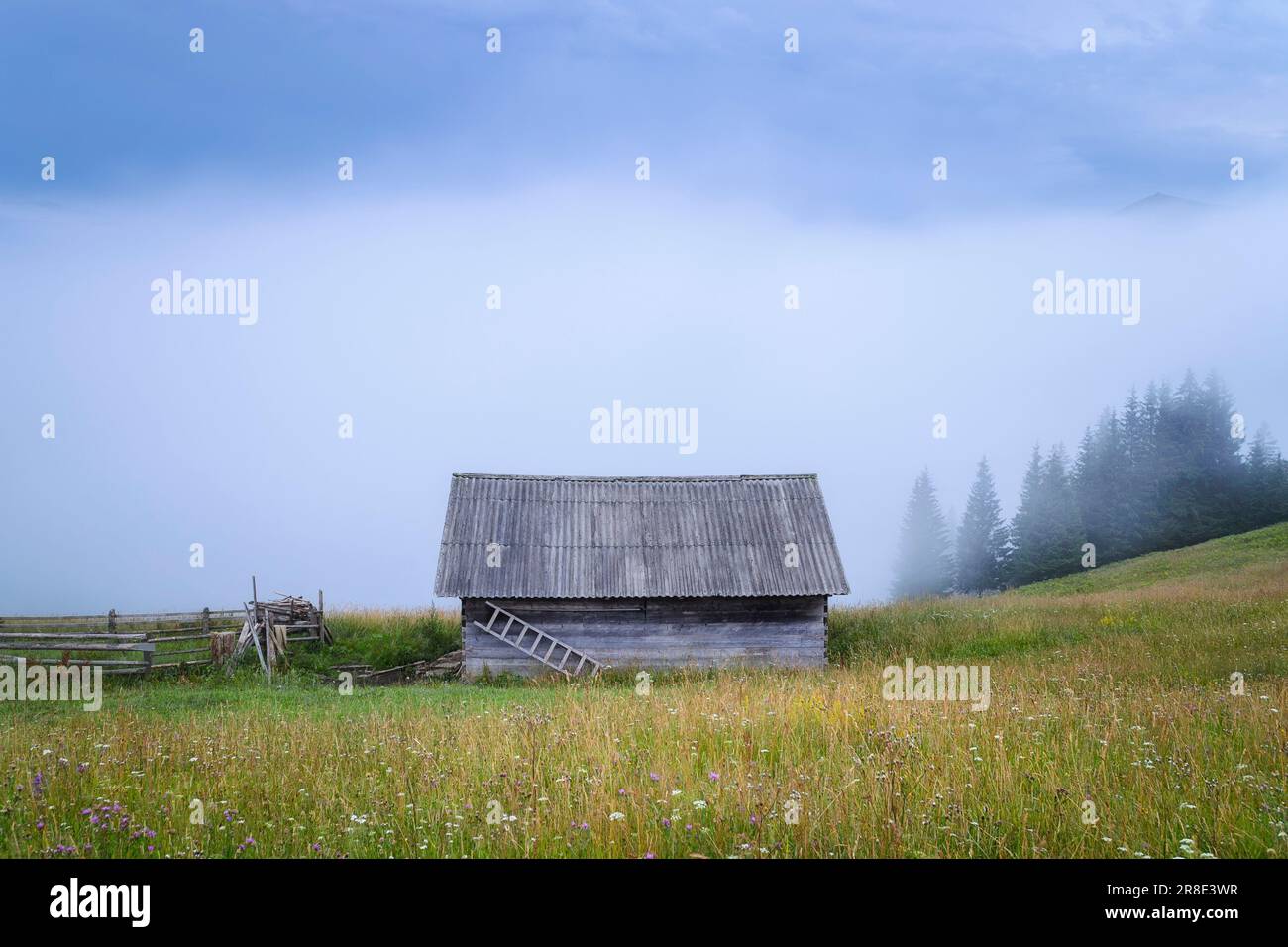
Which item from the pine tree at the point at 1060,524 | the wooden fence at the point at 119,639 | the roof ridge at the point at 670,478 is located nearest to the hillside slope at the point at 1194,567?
the pine tree at the point at 1060,524

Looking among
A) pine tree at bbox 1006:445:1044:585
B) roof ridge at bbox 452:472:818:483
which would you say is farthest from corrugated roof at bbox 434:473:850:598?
pine tree at bbox 1006:445:1044:585

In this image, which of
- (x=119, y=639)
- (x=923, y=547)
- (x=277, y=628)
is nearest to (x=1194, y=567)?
(x=923, y=547)

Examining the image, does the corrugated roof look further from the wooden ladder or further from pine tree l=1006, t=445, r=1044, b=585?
pine tree l=1006, t=445, r=1044, b=585

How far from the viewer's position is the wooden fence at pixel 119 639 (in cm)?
2112

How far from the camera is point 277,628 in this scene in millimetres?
24250

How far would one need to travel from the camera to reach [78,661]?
2125cm

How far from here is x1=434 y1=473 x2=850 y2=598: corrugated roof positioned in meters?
22.9

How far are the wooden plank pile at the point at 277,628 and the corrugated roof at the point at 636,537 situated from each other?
209 inches

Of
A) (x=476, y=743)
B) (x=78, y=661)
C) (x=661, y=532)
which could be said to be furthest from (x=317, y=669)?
(x=476, y=743)

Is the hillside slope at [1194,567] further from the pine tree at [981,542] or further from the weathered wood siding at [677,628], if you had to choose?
the weathered wood siding at [677,628]

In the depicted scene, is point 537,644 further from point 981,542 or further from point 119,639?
point 981,542

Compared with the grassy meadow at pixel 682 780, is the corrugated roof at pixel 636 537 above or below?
above
